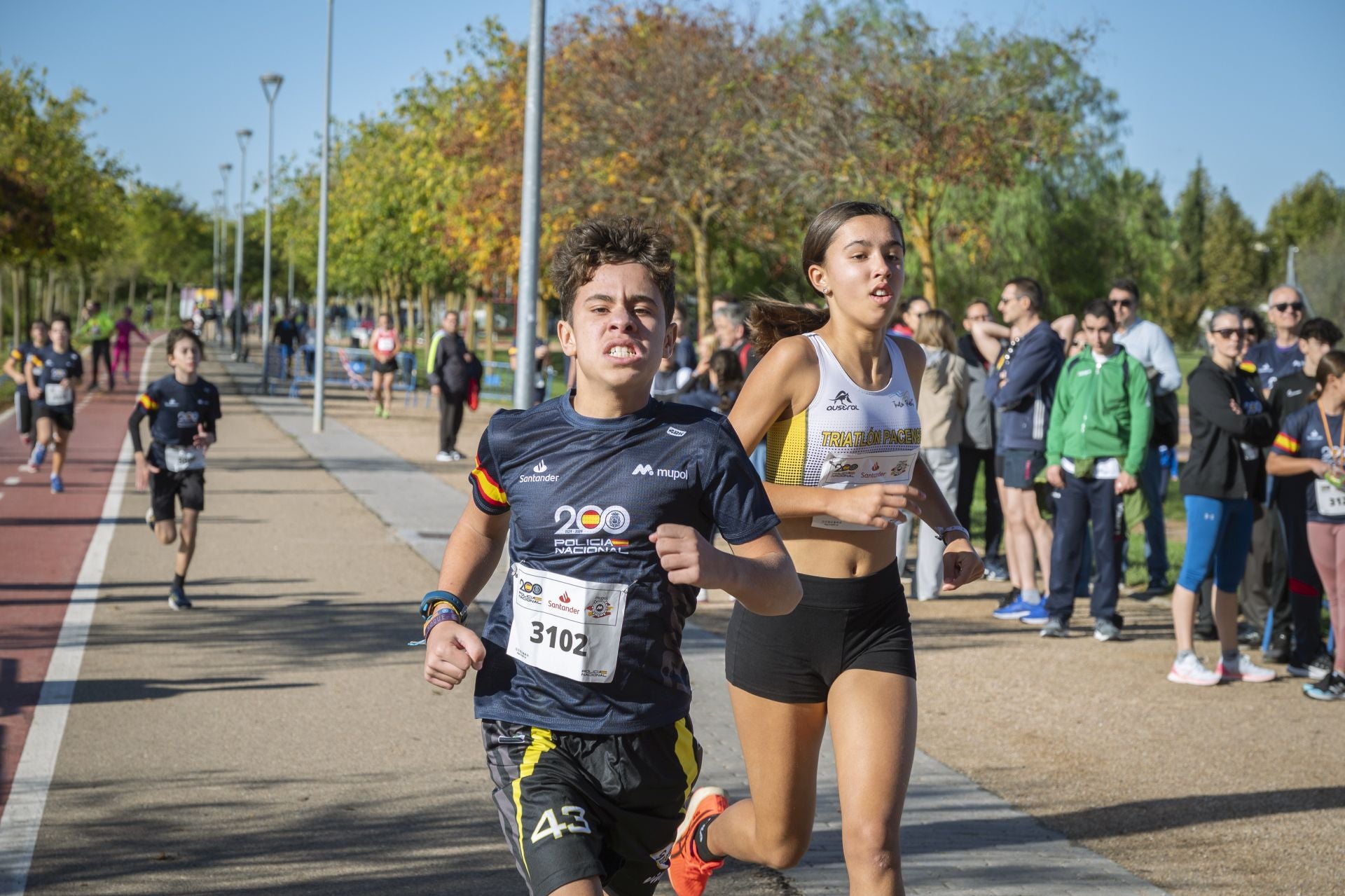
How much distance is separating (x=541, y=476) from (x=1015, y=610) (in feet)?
25.1

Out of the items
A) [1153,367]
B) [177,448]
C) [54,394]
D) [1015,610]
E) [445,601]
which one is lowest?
[1015,610]

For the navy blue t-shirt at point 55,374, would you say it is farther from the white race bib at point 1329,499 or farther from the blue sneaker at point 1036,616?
the white race bib at point 1329,499

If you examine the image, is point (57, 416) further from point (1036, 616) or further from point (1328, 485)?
point (1328, 485)

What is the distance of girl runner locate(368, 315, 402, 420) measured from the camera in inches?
1091

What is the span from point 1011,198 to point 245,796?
1232 inches

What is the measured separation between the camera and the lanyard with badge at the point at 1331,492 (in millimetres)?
7930

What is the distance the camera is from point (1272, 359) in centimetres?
1062

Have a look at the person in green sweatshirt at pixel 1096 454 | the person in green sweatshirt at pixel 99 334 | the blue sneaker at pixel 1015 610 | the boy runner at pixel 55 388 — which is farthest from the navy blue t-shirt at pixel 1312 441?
the person in green sweatshirt at pixel 99 334

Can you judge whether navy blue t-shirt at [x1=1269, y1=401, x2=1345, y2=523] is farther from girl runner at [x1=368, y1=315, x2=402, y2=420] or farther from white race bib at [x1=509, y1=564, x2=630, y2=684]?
girl runner at [x1=368, y1=315, x2=402, y2=420]

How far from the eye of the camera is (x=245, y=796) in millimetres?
5816

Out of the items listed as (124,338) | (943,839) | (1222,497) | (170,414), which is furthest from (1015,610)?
(124,338)

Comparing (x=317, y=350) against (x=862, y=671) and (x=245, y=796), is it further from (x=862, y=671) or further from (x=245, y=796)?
(x=862, y=671)

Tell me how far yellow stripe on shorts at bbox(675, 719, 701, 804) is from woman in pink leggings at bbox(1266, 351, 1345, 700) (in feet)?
18.8

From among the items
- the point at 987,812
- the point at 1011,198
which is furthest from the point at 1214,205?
the point at 987,812
